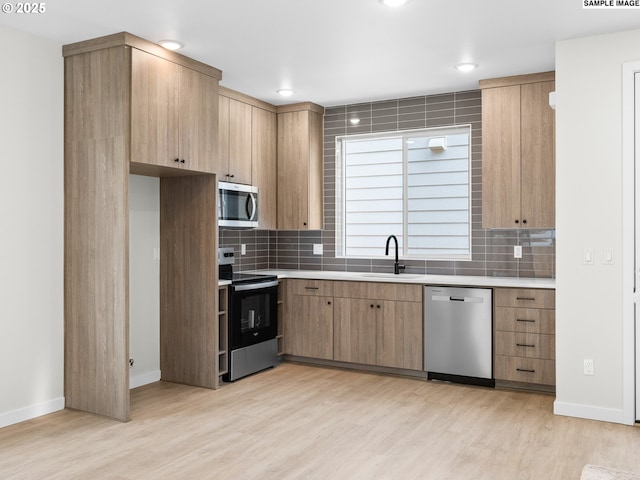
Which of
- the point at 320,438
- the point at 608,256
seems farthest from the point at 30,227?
the point at 608,256

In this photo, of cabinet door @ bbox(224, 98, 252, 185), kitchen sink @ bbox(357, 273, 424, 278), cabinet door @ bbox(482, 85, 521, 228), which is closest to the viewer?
cabinet door @ bbox(482, 85, 521, 228)

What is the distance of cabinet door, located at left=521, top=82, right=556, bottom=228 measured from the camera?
4.55 metres

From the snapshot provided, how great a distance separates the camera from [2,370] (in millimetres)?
3605

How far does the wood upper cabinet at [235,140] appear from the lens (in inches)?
200

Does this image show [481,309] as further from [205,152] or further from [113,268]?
[113,268]

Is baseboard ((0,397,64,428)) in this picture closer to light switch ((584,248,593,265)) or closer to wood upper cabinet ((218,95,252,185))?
wood upper cabinet ((218,95,252,185))

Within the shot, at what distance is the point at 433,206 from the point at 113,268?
9.99 feet

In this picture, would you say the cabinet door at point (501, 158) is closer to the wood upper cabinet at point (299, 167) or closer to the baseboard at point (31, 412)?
the wood upper cabinet at point (299, 167)

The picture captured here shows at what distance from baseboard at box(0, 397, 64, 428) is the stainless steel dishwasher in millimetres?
2859

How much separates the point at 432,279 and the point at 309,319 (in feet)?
4.02

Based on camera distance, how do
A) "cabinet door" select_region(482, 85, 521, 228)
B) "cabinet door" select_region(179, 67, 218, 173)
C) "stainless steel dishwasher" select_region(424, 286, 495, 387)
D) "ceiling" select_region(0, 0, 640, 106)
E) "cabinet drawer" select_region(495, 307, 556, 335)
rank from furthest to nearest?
1. "cabinet door" select_region(482, 85, 521, 228)
2. "stainless steel dishwasher" select_region(424, 286, 495, 387)
3. "cabinet drawer" select_region(495, 307, 556, 335)
4. "cabinet door" select_region(179, 67, 218, 173)
5. "ceiling" select_region(0, 0, 640, 106)

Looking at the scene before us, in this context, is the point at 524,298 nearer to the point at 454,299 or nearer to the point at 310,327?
the point at 454,299

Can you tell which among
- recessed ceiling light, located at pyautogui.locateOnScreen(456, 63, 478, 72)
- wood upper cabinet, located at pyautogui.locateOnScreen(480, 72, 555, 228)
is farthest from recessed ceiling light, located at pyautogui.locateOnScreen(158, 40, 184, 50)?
wood upper cabinet, located at pyautogui.locateOnScreen(480, 72, 555, 228)

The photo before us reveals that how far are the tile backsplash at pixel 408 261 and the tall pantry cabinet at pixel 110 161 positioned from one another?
5.18ft
